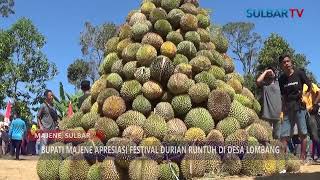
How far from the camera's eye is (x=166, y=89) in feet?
25.8

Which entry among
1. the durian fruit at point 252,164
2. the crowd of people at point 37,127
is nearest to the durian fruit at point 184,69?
the durian fruit at point 252,164

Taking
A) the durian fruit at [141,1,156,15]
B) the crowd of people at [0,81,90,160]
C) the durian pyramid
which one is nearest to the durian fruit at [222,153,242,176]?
the durian pyramid

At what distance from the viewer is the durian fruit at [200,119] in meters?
7.29

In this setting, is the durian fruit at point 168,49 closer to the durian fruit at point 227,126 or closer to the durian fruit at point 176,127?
the durian fruit at point 176,127

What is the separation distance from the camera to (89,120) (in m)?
7.92

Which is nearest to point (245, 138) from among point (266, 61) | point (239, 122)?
point (239, 122)

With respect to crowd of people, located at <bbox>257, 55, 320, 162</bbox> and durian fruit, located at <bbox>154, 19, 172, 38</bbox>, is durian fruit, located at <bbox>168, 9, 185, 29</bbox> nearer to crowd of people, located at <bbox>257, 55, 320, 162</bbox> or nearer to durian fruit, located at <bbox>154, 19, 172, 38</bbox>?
durian fruit, located at <bbox>154, 19, 172, 38</bbox>

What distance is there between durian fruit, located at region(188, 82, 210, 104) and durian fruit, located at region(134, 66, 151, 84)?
0.78 m

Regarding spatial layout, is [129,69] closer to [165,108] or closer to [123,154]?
[165,108]

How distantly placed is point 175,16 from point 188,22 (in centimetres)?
28

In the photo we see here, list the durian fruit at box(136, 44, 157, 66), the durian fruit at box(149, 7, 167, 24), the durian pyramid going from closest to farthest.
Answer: the durian pyramid
the durian fruit at box(136, 44, 157, 66)
the durian fruit at box(149, 7, 167, 24)

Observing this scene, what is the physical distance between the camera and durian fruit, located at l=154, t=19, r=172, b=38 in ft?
27.1

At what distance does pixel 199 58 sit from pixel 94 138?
2282 mm

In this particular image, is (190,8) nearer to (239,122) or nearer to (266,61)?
(239,122)
